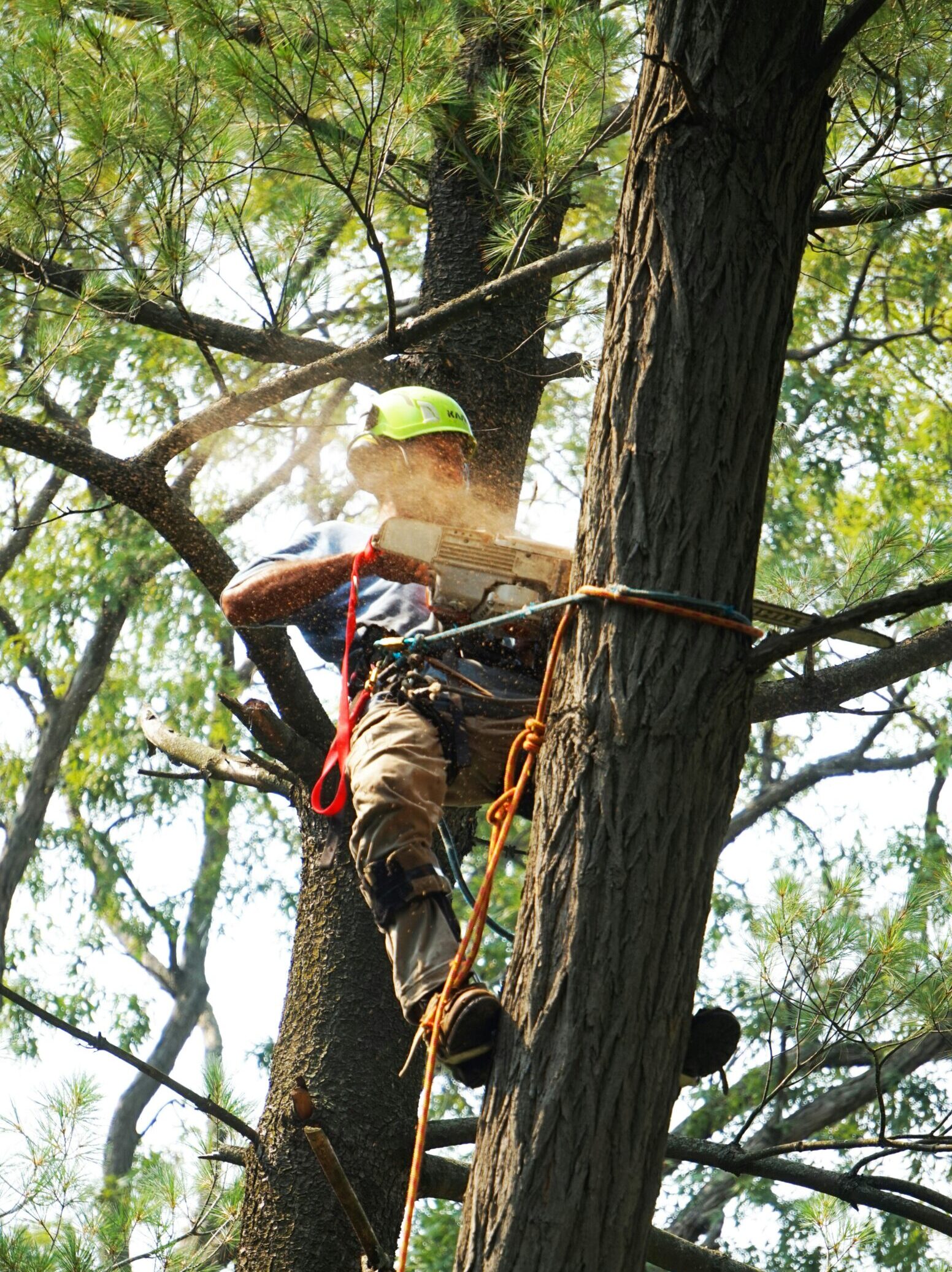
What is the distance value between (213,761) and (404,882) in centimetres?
160

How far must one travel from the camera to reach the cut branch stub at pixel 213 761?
3.76 meters

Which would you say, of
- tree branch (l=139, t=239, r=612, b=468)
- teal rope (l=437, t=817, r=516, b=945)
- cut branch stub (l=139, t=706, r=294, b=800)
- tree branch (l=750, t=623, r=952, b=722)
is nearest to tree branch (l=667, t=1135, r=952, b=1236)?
teal rope (l=437, t=817, r=516, b=945)

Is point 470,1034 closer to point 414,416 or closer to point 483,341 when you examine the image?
point 414,416

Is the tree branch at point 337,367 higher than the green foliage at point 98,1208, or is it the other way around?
the tree branch at point 337,367

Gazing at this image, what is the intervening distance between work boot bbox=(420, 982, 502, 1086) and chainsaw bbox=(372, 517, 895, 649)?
811 mm

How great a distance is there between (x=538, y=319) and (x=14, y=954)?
8.67 m

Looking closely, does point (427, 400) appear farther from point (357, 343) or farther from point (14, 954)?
point (14, 954)

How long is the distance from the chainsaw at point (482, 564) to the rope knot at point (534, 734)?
0.49m

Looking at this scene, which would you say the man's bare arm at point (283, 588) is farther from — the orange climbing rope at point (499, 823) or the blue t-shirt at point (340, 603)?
the orange climbing rope at point (499, 823)

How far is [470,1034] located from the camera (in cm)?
203

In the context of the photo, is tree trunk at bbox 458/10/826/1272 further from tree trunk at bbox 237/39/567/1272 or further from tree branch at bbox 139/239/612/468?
tree trunk at bbox 237/39/567/1272

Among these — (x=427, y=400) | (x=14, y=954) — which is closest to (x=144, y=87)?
(x=427, y=400)

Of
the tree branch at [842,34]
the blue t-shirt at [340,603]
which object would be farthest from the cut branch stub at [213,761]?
the tree branch at [842,34]

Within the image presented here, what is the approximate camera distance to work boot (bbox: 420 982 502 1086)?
80.0 inches
